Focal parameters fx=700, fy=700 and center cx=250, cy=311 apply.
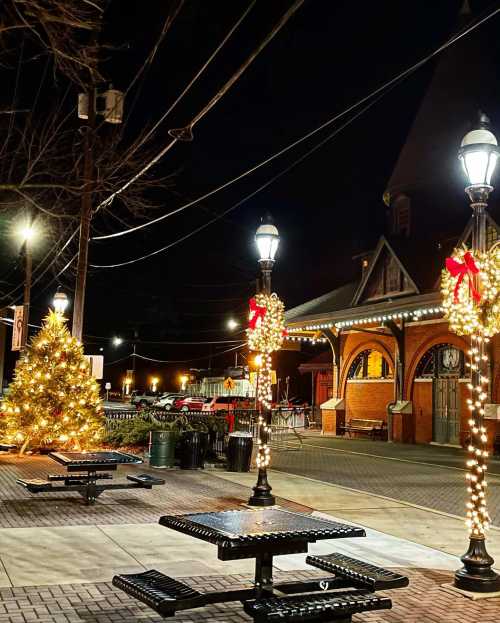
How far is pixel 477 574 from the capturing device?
6836 mm

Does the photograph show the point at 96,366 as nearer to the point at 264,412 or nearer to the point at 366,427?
the point at 264,412

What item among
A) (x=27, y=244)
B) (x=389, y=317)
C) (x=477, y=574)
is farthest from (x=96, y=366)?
(x=477, y=574)

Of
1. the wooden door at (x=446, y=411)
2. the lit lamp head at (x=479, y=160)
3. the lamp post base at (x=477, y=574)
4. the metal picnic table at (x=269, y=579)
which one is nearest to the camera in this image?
the metal picnic table at (x=269, y=579)

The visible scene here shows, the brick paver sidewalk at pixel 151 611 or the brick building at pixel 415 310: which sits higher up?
the brick building at pixel 415 310

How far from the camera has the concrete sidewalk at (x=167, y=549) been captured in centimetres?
704

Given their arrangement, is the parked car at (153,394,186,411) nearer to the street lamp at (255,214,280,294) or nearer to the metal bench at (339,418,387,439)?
the metal bench at (339,418,387,439)

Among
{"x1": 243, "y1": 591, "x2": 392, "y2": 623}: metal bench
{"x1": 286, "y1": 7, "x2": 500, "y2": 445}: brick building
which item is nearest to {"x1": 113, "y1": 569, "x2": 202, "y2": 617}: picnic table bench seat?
{"x1": 243, "y1": 591, "x2": 392, "y2": 623}: metal bench

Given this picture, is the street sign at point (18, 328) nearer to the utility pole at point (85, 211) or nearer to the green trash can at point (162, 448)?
the utility pole at point (85, 211)

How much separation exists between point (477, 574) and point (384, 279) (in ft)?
70.4

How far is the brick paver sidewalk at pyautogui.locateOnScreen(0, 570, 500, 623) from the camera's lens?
5626 millimetres

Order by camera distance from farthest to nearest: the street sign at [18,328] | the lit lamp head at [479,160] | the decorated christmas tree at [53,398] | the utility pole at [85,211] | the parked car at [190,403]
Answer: the parked car at [190,403]
the street sign at [18,328]
the decorated christmas tree at [53,398]
the utility pole at [85,211]
the lit lamp head at [479,160]

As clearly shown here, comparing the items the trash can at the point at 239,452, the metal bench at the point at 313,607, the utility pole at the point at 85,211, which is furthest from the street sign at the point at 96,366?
the metal bench at the point at 313,607

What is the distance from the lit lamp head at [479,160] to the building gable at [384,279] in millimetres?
18476

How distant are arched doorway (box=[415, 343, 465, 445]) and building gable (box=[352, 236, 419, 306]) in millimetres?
2582
